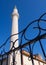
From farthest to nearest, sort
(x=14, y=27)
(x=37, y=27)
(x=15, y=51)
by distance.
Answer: (x=14, y=27) → (x=15, y=51) → (x=37, y=27)

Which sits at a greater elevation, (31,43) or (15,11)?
(15,11)

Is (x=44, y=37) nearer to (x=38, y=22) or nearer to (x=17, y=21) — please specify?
(x=38, y=22)

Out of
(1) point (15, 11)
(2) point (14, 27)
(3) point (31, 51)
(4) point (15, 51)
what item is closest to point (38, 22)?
(3) point (31, 51)

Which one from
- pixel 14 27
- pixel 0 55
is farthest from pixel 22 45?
pixel 14 27

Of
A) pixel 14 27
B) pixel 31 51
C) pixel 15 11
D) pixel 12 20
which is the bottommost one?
pixel 31 51

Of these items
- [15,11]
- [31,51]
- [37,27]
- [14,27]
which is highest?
[15,11]

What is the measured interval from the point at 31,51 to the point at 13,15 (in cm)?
2297

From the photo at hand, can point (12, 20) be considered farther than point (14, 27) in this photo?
Yes

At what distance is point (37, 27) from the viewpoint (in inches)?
53.7

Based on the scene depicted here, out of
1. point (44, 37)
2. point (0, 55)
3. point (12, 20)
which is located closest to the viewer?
point (44, 37)

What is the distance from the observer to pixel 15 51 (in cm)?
154

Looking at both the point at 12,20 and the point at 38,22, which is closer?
the point at 38,22

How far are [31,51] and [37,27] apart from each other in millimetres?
226

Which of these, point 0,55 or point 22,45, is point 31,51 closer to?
point 22,45
